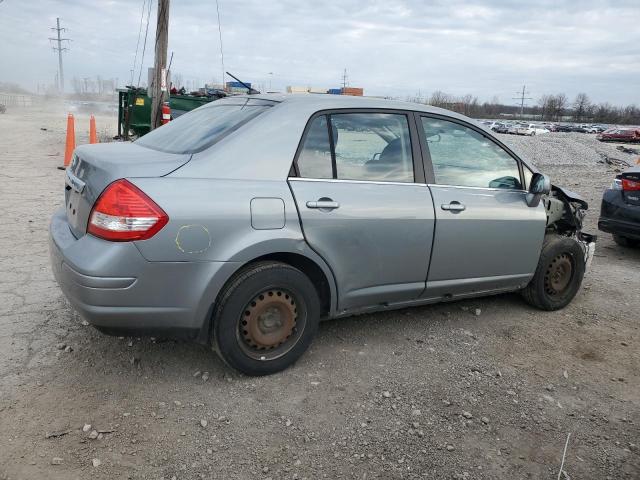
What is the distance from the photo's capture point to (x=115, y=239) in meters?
2.77

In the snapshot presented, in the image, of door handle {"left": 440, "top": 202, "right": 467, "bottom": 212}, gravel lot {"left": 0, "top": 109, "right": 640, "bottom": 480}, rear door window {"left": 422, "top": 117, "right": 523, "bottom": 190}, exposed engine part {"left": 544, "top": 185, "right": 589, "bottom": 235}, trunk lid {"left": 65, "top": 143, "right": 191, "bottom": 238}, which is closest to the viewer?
gravel lot {"left": 0, "top": 109, "right": 640, "bottom": 480}

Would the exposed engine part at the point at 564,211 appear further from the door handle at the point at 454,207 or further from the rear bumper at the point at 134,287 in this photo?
the rear bumper at the point at 134,287

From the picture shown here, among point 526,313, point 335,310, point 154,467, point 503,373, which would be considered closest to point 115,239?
point 154,467

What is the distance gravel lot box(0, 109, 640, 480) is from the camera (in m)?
2.62

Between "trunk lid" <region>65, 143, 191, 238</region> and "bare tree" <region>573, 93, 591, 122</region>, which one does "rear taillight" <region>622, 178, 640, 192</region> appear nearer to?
"trunk lid" <region>65, 143, 191, 238</region>

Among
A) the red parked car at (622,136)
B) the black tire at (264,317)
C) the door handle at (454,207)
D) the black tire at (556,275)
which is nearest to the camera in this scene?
the black tire at (264,317)

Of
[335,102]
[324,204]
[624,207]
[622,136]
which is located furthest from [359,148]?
[622,136]

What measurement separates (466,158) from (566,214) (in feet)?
4.65

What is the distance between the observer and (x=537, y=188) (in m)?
4.16

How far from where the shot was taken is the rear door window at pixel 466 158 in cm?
388

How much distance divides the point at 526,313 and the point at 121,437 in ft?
11.2

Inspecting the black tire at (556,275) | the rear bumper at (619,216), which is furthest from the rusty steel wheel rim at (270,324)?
the rear bumper at (619,216)

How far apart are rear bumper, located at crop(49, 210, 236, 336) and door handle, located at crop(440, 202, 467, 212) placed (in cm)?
162

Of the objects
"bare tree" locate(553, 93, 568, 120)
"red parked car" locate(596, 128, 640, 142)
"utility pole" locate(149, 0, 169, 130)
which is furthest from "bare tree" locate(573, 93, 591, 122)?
"utility pole" locate(149, 0, 169, 130)
